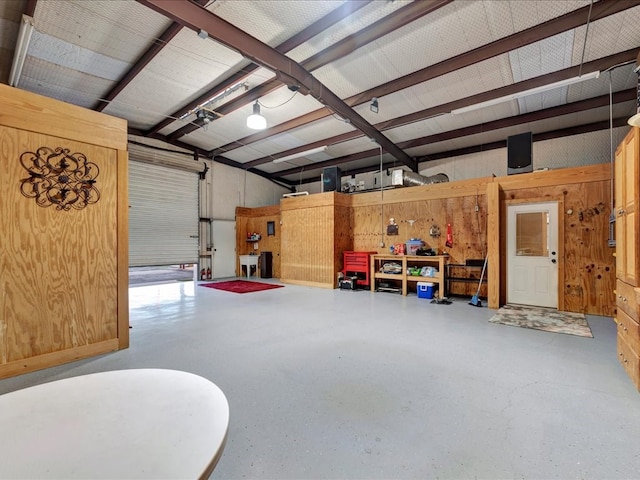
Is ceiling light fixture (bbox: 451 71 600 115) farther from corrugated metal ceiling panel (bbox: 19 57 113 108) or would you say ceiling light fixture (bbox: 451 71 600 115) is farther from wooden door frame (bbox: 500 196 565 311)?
corrugated metal ceiling panel (bbox: 19 57 113 108)

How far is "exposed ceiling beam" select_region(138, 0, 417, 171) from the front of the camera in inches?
128

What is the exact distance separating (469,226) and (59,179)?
6.61 metres

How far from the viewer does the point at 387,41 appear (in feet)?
13.3

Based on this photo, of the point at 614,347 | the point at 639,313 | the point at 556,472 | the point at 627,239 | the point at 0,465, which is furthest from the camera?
the point at 614,347

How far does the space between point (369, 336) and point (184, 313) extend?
10.4ft

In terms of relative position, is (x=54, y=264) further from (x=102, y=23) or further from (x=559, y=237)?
(x=559, y=237)

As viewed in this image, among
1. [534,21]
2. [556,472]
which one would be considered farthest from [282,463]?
[534,21]

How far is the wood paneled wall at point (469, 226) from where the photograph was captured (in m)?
4.67

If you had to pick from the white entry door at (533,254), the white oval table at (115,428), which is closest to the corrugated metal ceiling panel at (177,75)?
the white oval table at (115,428)

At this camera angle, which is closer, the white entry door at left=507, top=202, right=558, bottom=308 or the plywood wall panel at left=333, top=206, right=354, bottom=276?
the white entry door at left=507, top=202, right=558, bottom=308

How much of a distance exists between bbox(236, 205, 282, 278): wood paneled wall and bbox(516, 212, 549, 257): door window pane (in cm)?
670

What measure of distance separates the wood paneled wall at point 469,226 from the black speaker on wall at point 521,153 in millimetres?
168

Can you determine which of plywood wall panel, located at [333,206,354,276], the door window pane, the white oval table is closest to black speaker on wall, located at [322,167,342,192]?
plywood wall panel, located at [333,206,354,276]

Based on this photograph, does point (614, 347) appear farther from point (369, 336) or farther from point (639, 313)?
point (369, 336)
